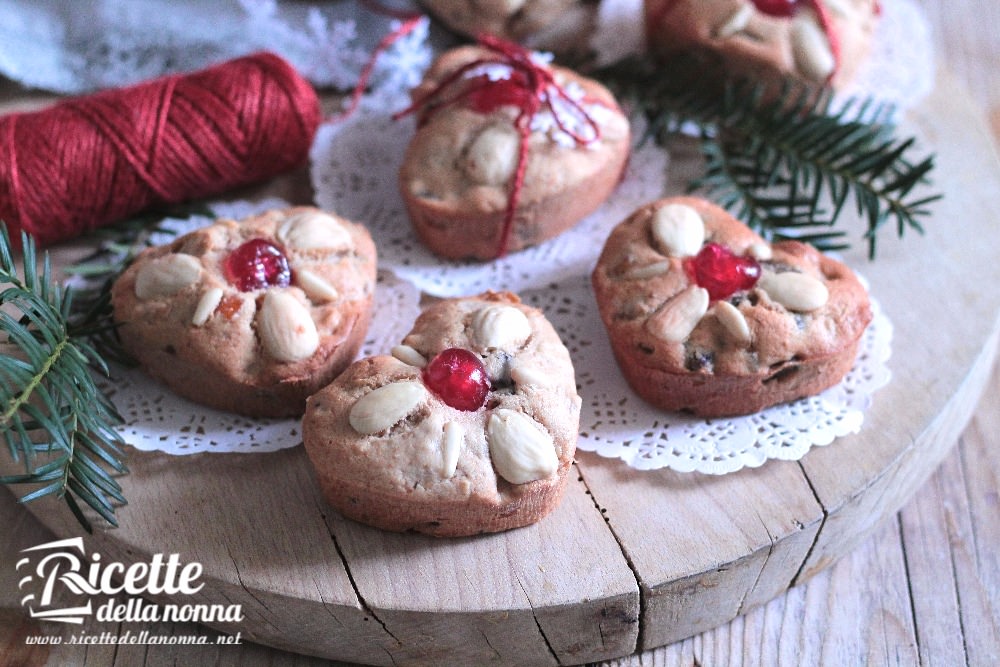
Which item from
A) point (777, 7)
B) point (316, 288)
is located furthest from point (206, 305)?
point (777, 7)

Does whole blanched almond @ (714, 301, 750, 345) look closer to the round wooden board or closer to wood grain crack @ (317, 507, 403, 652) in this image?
the round wooden board

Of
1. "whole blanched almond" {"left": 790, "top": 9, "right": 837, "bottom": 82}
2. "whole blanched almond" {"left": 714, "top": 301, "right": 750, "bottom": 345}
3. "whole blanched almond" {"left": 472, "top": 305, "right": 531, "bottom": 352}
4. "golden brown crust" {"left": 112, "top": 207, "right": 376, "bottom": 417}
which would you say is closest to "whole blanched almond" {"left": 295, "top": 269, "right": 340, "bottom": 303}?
"golden brown crust" {"left": 112, "top": 207, "right": 376, "bottom": 417}

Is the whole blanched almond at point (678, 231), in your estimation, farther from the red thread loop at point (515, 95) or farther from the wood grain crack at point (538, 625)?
the wood grain crack at point (538, 625)

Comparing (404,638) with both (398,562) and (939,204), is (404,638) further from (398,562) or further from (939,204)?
(939,204)

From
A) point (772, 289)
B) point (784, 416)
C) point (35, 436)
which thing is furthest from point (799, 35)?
point (35, 436)

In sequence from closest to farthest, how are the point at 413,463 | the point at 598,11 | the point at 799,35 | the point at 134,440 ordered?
the point at 413,463, the point at 134,440, the point at 799,35, the point at 598,11

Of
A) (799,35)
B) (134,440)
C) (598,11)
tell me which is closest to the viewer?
(134,440)

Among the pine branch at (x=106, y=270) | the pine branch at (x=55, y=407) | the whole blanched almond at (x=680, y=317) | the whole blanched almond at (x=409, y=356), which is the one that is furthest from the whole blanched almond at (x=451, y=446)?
the pine branch at (x=106, y=270)
